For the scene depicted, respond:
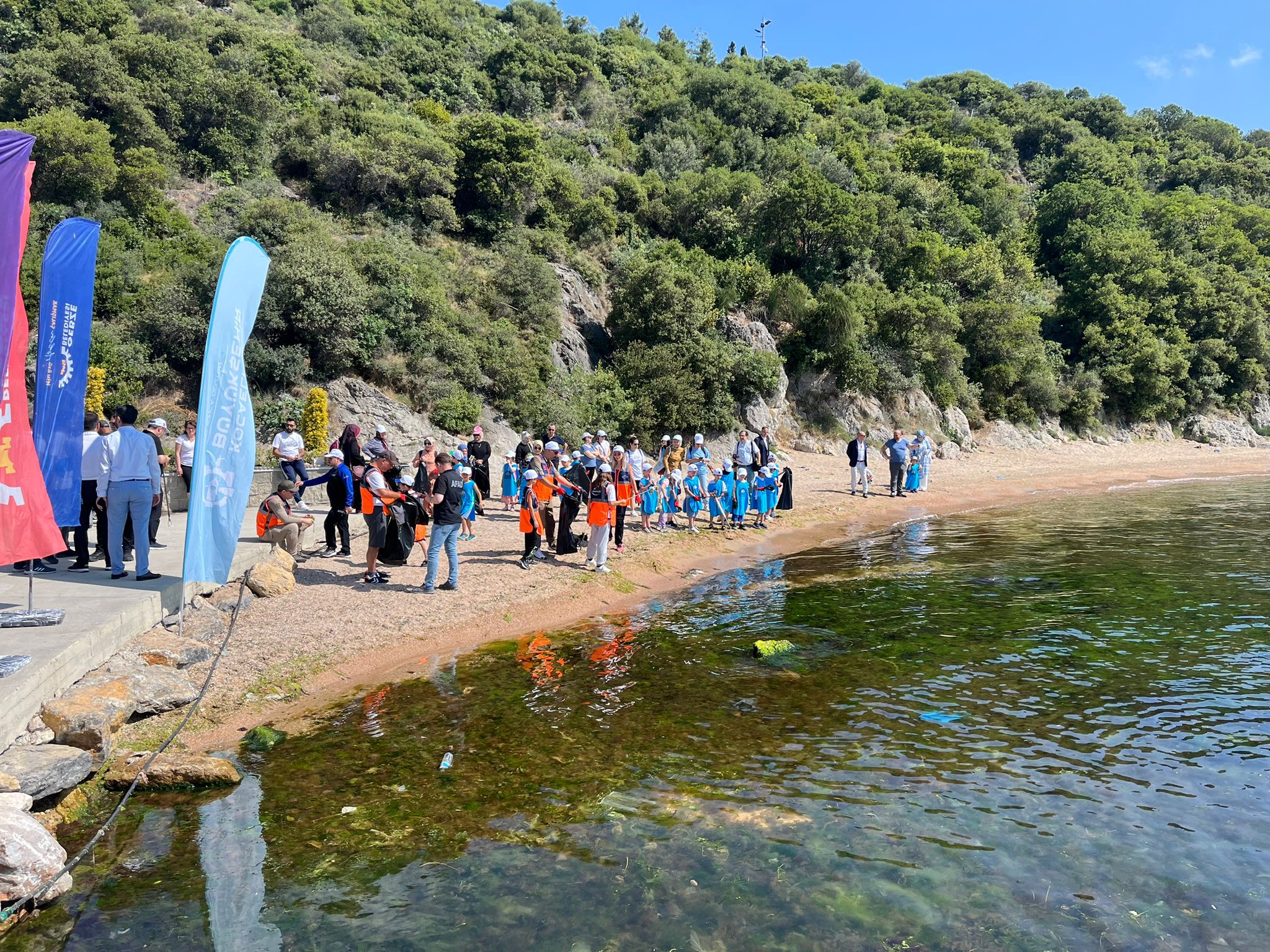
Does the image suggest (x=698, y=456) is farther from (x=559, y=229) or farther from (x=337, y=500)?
(x=559, y=229)

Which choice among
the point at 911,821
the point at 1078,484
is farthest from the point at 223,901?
the point at 1078,484

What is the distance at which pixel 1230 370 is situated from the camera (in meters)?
48.0

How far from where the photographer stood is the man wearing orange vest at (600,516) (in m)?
12.8

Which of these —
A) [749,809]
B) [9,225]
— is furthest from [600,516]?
[9,225]

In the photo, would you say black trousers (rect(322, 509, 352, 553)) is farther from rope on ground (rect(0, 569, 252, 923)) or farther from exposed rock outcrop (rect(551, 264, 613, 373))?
exposed rock outcrop (rect(551, 264, 613, 373))

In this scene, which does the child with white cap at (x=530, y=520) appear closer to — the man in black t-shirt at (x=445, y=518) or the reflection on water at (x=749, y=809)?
the man in black t-shirt at (x=445, y=518)

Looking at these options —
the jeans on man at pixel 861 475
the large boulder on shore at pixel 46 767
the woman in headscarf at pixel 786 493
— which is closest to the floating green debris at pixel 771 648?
the large boulder on shore at pixel 46 767

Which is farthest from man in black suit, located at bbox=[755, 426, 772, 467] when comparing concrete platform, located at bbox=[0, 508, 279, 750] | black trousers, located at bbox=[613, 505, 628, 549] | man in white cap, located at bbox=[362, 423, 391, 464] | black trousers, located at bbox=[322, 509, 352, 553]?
concrete platform, located at bbox=[0, 508, 279, 750]

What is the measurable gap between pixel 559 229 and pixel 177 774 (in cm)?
3461

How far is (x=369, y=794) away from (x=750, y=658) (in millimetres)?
4835

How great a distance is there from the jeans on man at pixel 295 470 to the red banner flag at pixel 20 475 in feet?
16.5

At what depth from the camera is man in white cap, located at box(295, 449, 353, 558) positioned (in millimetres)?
11961

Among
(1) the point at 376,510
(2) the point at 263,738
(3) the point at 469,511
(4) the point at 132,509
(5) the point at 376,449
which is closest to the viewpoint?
(2) the point at 263,738

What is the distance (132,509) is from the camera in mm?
9242
